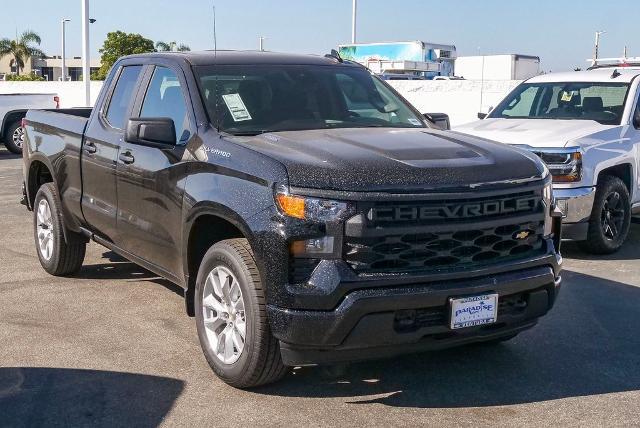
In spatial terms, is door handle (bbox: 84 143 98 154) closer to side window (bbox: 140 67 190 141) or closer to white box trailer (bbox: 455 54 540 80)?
side window (bbox: 140 67 190 141)

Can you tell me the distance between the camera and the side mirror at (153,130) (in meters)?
4.92

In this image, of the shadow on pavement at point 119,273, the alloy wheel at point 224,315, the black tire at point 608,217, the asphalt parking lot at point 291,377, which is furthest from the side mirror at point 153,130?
the black tire at point 608,217

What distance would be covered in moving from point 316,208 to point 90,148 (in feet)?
9.12

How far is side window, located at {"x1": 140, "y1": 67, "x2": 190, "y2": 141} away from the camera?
17.0ft

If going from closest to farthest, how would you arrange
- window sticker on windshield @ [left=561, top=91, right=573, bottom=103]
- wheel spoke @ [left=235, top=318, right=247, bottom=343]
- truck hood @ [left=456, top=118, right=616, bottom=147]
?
wheel spoke @ [left=235, top=318, right=247, bottom=343], truck hood @ [left=456, top=118, right=616, bottom=147], window sticker on windshield @ [left=561, top=91, right=573, bottom=103]

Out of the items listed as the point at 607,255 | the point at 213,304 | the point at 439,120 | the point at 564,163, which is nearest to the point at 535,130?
the point at 564,163

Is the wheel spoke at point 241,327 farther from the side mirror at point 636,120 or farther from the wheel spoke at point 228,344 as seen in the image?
the side mirror at point 636,120

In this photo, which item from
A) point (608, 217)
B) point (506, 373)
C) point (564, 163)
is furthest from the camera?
point (608, 217)

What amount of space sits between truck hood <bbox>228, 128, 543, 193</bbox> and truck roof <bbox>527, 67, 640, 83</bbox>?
4867mm

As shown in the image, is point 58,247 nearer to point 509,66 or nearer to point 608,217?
point 608,217

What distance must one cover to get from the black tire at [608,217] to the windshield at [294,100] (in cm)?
294

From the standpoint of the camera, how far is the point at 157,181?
5160 mm

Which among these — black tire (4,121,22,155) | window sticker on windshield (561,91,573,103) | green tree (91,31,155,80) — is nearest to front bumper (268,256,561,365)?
window sticker on windshield (561,91,573,103)

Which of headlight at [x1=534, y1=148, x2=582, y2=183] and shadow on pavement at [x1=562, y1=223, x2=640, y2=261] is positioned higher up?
headlight at [x1=534, y1=148, x2=582, y2=183]
